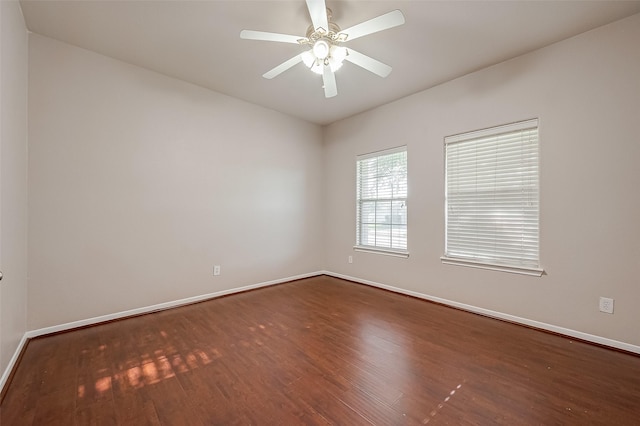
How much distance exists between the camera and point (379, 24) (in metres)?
1.79

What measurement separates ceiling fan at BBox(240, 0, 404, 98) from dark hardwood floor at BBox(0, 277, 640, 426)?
2.34 m

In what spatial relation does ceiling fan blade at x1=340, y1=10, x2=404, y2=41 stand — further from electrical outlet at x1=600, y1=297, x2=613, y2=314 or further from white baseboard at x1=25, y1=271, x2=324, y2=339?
white baseboard at x1=25, y1=271, x2=324, y2=339

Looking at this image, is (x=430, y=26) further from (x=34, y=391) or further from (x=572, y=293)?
(x=34, y=391)

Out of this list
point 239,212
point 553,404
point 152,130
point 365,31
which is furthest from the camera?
point 239,212

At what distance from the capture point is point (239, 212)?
383 cm

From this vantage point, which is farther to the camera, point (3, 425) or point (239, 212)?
point (239, 212)

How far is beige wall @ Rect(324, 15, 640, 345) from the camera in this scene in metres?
2.20

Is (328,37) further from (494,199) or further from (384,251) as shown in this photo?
(384,251)

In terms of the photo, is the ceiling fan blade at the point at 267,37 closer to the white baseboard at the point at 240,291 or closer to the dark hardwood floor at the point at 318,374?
the dark hardwood floor at the point at 318,374

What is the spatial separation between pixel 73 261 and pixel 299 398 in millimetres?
2535

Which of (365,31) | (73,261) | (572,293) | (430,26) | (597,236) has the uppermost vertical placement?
(430,26)

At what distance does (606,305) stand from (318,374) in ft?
8.22

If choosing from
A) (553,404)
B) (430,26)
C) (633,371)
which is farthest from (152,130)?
(633,371)

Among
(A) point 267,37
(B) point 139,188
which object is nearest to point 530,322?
(A) point 267,37
